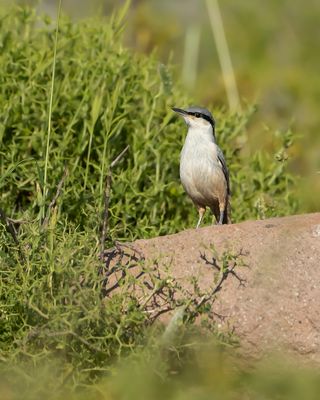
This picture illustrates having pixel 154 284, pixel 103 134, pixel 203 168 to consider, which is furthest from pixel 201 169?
pixel 154 284

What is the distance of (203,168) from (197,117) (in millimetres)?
415

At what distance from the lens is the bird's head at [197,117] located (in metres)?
7.60

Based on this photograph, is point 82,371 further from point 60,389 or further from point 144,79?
point 144,79

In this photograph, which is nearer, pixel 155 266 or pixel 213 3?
pixel 155 266

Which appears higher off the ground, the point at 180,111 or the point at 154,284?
the point at 180,111

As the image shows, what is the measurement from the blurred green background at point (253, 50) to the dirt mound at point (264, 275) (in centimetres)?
318

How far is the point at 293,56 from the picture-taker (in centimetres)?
1299

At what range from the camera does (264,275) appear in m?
5.70

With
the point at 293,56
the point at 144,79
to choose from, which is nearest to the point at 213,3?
the point at 144,79

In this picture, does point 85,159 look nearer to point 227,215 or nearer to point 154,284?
point 227,215

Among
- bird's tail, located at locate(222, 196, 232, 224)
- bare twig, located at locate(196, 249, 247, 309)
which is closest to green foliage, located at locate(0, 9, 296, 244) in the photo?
bird's tail, located at locate(222, 196, 232, 224)

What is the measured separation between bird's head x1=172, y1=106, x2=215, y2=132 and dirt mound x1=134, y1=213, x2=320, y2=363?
1554mm

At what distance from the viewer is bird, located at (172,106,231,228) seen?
24.2ft

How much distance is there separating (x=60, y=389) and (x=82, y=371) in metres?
0.18
